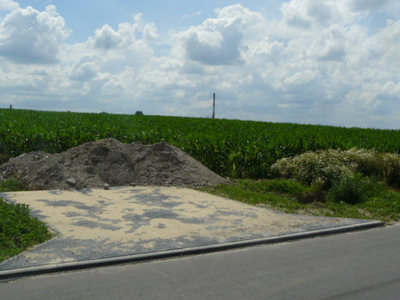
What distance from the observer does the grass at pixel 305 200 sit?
35.7 feet

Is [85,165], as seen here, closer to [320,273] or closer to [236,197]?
[236,197]

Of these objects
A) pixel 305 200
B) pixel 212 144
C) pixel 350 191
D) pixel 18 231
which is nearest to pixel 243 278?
pixel 18 231

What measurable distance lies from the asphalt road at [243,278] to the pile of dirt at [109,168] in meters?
6.16

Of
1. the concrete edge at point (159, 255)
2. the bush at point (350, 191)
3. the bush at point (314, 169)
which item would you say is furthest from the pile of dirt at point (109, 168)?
the concrete edge at point (159, 255)

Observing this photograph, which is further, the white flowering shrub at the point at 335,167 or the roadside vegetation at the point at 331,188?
the white flowering shrub at the point at 335,167

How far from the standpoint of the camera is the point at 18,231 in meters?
7.14

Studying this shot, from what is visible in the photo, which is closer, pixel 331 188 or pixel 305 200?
pixel 305 200

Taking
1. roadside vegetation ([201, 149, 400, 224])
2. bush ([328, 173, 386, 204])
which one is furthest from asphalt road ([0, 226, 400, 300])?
bush ([328, 173, 386, 204])

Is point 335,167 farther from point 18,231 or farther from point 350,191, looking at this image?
point 18,231

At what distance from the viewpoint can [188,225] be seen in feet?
28.1

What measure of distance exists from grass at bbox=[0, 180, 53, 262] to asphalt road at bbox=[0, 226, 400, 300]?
1.10 metres

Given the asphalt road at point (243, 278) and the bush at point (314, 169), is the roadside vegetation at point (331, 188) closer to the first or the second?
the bush at point (314, 169)

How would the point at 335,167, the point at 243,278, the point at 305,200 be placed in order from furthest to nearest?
the point at 335,167 → the point at 305,200 → the point at 243,278

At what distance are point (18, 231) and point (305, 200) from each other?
825 cm
